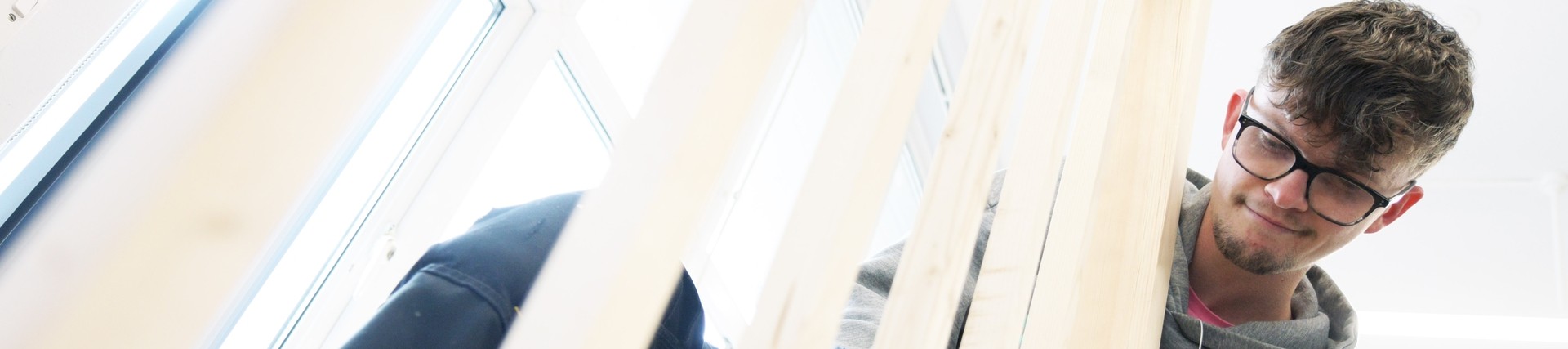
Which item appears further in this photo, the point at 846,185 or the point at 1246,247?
the point at 1246,247

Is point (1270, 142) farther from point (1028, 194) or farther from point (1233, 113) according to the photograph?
point (1028, 194)

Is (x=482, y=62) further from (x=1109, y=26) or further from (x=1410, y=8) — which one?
(x=1410, y=8)

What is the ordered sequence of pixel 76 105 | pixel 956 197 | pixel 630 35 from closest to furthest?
pixel 956 197, pixel 76 105, pixel 630 35

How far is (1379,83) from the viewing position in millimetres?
1207

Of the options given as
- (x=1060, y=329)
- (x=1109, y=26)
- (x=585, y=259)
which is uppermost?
(x=1109, y=26)

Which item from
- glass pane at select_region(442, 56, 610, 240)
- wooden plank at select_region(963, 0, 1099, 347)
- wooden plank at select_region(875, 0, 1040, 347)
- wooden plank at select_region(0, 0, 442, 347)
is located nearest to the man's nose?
wooden plank at select_region(963, 0, 1099, 347)

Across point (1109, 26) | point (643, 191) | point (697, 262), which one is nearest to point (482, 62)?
point (697, 262)

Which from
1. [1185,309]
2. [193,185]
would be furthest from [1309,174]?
[193,185]

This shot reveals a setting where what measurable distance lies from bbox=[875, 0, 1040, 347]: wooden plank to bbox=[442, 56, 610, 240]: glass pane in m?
1.02

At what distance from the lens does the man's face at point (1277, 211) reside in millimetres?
1269

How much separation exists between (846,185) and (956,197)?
0.52ft

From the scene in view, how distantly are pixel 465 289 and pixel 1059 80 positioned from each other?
481 millimetres

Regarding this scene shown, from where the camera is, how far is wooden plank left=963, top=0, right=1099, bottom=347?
782mm

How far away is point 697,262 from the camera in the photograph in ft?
6.50
